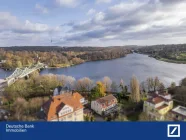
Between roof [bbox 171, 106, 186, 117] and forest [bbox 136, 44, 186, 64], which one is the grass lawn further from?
forest [bbox 136, 44, 186, 64]

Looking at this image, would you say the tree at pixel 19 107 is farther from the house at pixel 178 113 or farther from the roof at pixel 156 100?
the house at pixel 178 113

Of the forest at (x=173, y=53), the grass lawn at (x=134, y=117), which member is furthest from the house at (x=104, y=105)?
the forest at (x=173, y=53)

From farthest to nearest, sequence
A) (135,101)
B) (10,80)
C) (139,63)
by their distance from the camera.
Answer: (139,63), (10,80), (135,101)

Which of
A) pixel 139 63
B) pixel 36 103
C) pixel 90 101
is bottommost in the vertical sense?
pixel 90 101

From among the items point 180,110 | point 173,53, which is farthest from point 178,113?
point 173,53

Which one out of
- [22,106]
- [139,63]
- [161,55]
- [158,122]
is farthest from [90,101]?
[139,63]

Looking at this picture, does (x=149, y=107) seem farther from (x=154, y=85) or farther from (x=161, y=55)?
(x=161, y=55)
